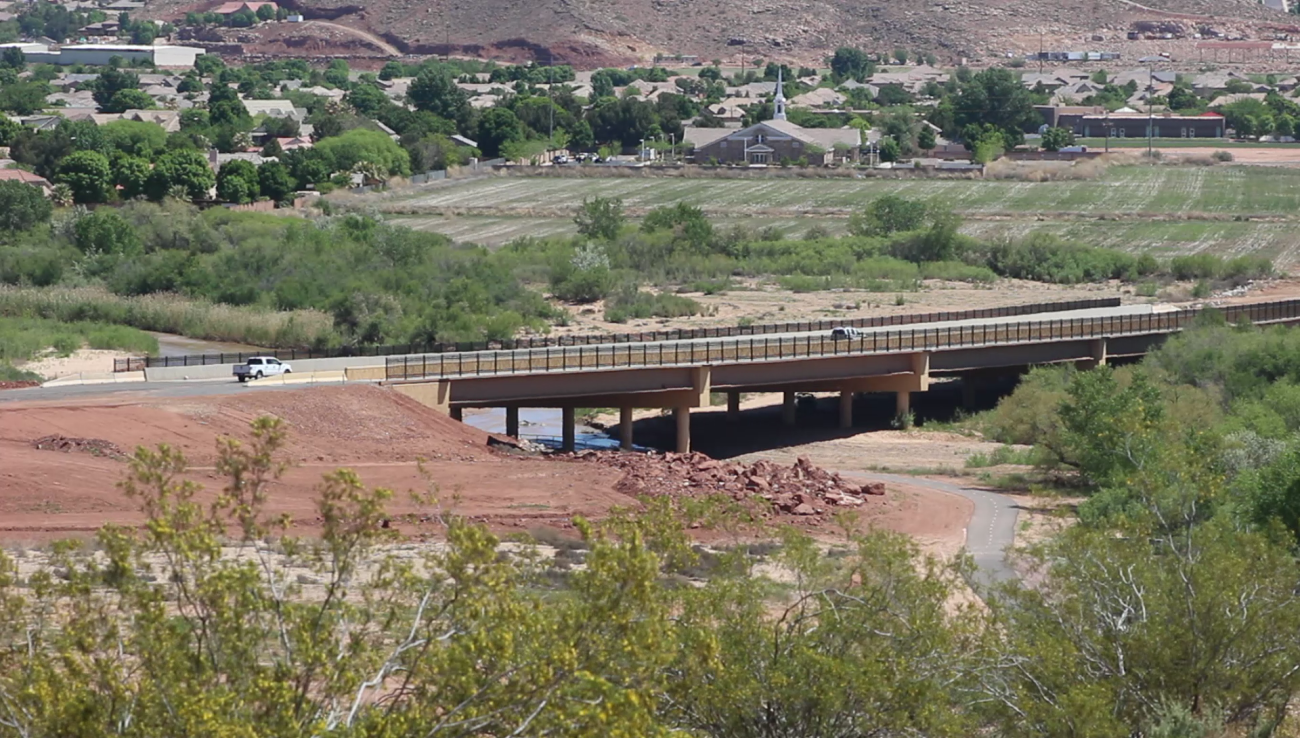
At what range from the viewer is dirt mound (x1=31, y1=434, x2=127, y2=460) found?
47500 mm

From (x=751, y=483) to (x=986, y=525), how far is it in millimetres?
5133

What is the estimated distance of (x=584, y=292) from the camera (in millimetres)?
88188

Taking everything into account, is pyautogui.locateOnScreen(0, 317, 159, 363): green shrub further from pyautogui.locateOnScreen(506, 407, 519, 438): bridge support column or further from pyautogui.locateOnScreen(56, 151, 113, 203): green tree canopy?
pyautogui.locateOnScreen(56, 151, 113, 203): green tree canopy

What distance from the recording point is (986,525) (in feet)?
155

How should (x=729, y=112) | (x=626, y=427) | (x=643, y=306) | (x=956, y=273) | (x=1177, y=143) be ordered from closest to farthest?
(x=626, y=427) → (x=643, y=306) → (x=956, y=273) → (x=1177, y=143) → (x=729, y=112)

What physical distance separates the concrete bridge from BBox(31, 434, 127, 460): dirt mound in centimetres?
1027

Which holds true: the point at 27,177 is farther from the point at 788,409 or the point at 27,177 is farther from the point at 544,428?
the point at 788,409

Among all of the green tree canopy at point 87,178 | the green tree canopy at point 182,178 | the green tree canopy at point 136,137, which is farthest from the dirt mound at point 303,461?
the green tree canopy at point 136,137

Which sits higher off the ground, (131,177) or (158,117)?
Answer: (131,177)

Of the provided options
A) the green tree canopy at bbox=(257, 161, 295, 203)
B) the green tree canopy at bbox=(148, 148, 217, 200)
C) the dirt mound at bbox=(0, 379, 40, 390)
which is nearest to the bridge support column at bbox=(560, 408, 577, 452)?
the dirt mound at bbox=(0, 379, 40, 390)

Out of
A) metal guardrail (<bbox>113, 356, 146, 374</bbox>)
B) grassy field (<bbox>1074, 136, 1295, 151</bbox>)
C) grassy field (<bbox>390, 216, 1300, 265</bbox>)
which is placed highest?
metal guardrail (<bbox>113, 356, 146, 374</bbox>)

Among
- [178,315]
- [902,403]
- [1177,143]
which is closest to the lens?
[902,403]

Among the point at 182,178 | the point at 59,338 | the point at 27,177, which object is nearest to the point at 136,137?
the point at 27,177

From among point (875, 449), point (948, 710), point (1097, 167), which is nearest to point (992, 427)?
point (875, 449)
